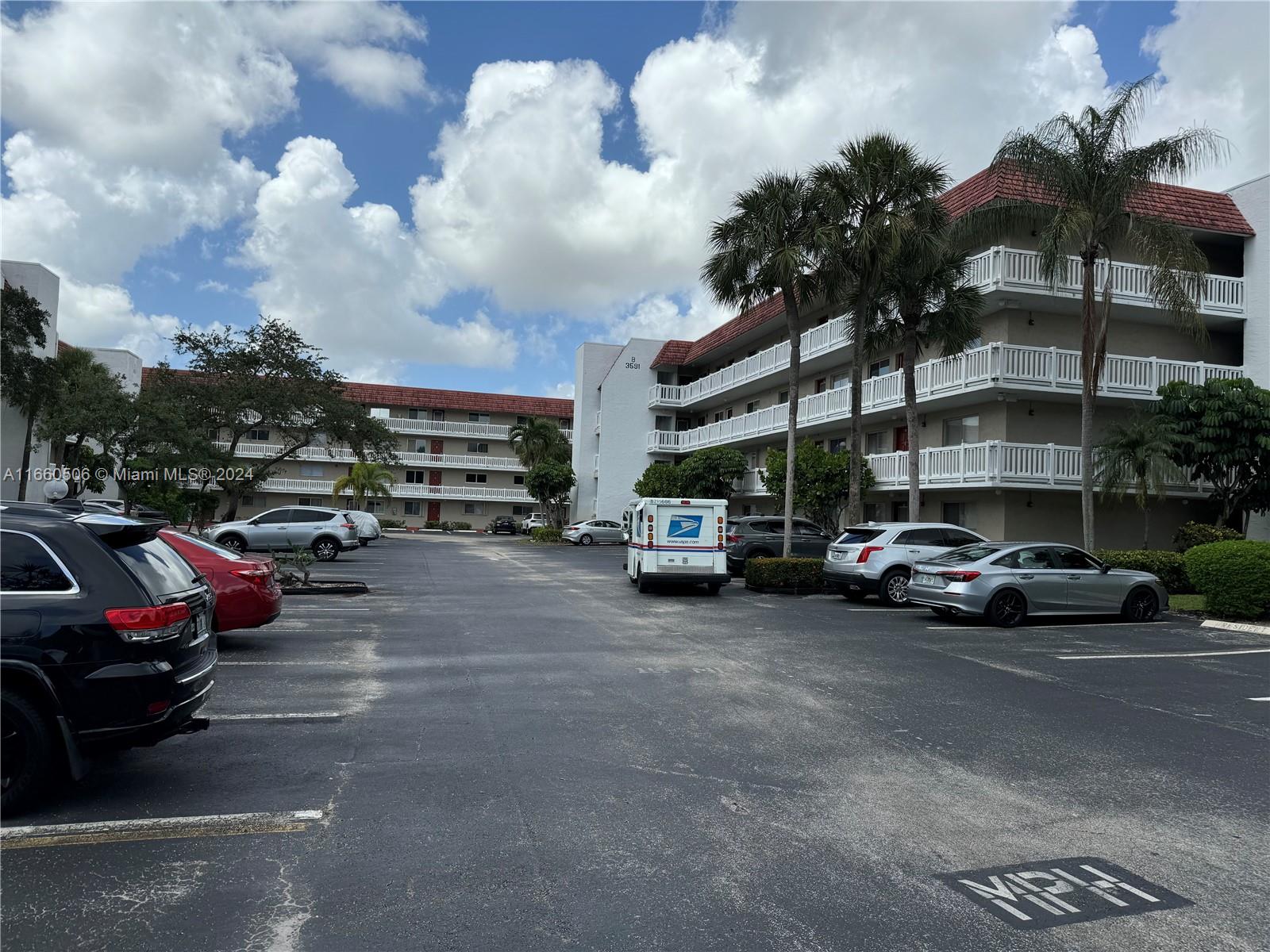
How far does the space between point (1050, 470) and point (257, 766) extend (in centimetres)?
2198

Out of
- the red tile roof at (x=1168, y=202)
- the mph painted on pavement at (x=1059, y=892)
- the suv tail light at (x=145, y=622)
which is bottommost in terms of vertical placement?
the mph painted on pavement at (x=1059, y=892)

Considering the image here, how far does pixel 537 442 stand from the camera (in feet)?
198

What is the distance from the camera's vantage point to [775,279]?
22.4m

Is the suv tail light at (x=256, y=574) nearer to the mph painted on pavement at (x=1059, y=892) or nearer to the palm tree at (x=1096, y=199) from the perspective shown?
the mph painted on pavement at (x=1059, y=892)

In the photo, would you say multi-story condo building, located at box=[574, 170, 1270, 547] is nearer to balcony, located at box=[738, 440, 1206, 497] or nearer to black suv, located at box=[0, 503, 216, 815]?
balcony, located at box=[738, 440, 1206, 497]

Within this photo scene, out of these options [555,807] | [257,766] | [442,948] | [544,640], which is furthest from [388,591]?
[442,948]

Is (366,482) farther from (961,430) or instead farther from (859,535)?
(859,535)

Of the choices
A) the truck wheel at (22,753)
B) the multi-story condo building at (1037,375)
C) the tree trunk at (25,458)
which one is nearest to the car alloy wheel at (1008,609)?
the multi-story condo building at (1037,375)

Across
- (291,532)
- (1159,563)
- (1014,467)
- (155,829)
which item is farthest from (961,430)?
(155,829)

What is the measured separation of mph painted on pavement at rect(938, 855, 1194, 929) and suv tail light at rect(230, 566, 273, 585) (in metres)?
9.04

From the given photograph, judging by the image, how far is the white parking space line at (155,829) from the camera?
15.4ft

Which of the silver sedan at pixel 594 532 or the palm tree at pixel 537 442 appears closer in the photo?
the silver sedan at pixel 594 532

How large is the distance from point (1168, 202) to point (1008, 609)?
17196 mm

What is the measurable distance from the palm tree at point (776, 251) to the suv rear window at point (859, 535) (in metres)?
3.03
